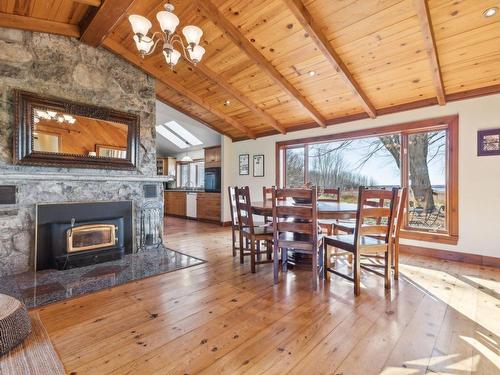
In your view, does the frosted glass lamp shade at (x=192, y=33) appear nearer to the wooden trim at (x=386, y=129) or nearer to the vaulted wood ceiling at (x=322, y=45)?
the vaulted wood ceiling at (x=322, y=45)

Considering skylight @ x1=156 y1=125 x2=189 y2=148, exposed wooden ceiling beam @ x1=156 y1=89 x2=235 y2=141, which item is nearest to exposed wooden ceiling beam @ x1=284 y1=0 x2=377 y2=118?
exposed wooden ceiling beam @ x1=156 y1=89 x2=235 y2=141

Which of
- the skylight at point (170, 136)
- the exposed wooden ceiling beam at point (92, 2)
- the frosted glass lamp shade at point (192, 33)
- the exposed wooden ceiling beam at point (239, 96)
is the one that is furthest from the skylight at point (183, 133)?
the frosted glass lamp shade at point (192, 33)

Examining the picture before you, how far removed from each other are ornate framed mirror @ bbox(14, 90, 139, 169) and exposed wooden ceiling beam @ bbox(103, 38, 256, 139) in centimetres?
82

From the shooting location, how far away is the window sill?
137 inches

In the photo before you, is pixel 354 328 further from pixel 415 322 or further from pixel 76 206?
pixel 76 206

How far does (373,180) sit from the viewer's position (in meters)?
4.40

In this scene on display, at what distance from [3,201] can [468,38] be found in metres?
5.45

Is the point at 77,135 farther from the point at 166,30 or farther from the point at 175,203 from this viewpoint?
the point at 175,203

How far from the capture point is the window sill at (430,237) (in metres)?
3.48

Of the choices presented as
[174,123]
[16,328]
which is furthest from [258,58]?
[174,123]

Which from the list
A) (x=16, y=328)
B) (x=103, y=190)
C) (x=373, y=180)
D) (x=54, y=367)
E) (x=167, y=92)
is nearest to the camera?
(x=54, y=367)

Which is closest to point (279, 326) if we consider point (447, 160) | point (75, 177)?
point (75, 177)

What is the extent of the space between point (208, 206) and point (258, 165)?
1.90 meters

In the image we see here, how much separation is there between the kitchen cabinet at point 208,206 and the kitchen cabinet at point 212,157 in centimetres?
81
